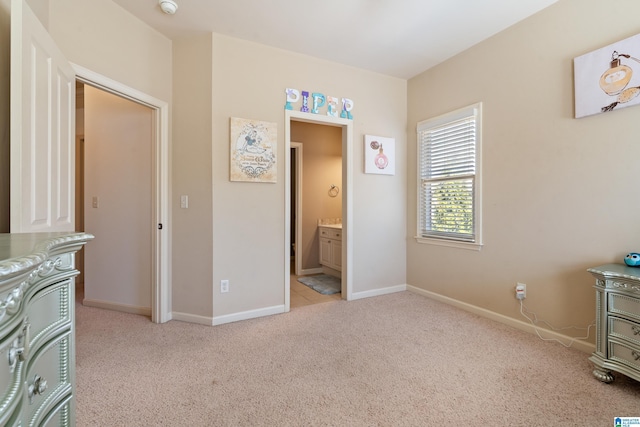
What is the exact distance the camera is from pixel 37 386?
836 mm

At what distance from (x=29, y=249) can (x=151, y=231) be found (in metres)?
2.28

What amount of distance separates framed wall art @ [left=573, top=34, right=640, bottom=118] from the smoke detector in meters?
3.06

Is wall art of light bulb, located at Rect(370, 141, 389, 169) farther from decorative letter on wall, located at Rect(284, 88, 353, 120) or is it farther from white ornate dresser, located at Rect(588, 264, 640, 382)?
white ornate dresser, located at Rect(588, 264, 640, 382)

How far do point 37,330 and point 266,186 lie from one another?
84.9 inches

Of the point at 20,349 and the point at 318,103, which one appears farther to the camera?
the point at 318,103

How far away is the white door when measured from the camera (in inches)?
49.7

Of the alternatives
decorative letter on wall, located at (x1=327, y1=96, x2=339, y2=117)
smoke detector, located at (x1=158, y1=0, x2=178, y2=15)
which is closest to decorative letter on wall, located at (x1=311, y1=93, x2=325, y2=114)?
decorative letter on wall, located at (x1=327, y1=96, x2=339, y2=117)

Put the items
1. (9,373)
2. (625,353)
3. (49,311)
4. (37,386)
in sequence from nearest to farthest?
(9,373) → (37,386) → (49,311) → (625,353)

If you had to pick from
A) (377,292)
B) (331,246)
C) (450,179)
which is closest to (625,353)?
(450,179)

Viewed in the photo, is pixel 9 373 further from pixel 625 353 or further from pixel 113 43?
pixel 625 353

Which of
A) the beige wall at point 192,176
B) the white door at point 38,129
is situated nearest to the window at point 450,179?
the beige wall at point 192,176

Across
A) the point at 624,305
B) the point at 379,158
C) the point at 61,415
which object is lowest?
the point at 61,415

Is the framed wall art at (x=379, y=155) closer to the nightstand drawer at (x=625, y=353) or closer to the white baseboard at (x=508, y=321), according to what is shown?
the white baseboard at (x=508, y=321)

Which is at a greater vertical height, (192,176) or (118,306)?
(192,176)
